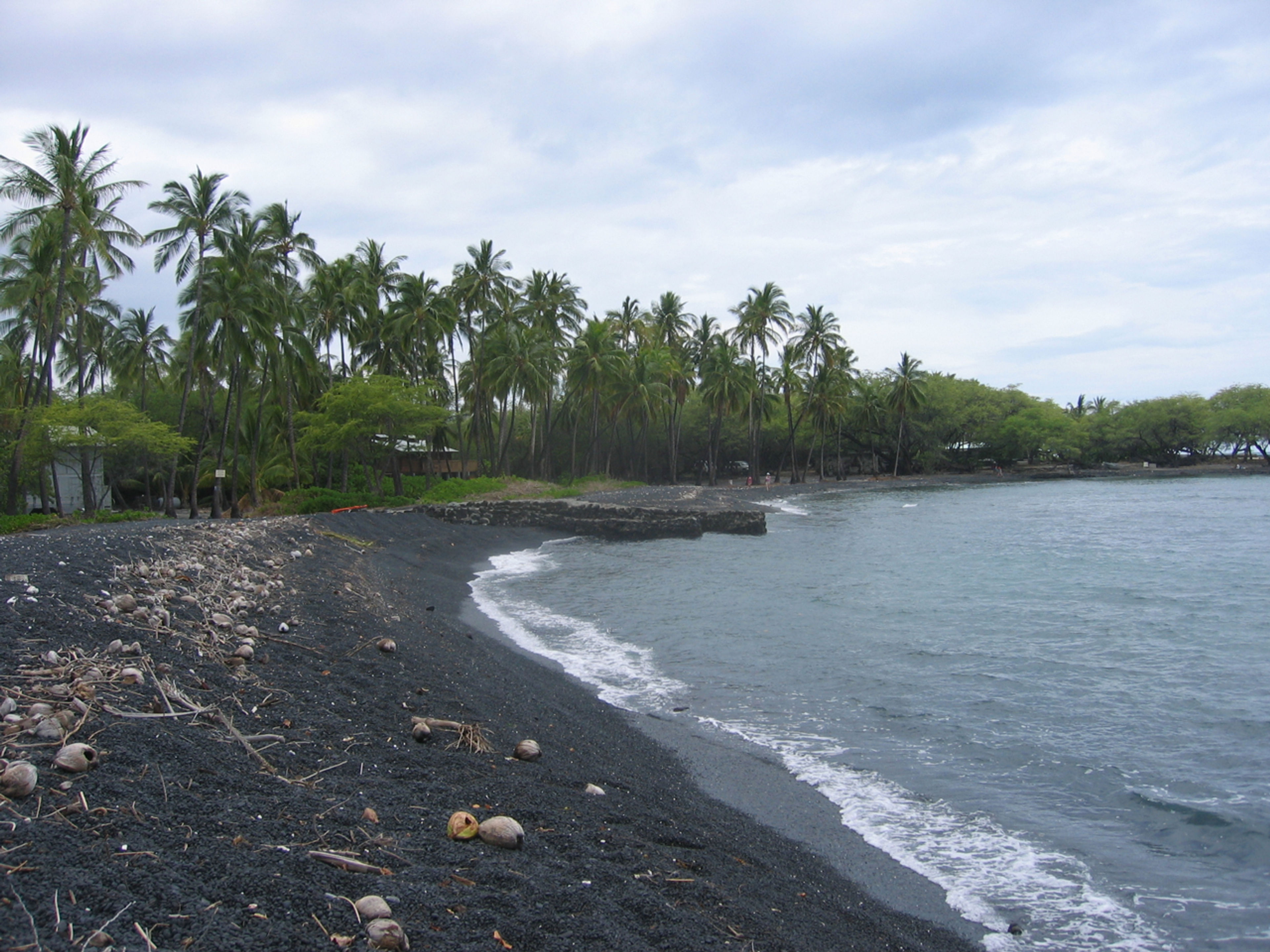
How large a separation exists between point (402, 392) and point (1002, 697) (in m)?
30.0

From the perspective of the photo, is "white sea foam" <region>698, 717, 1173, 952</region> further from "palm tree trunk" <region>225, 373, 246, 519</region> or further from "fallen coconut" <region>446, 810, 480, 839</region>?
"palm tree trunk" <region>225, 373, 246, 519</region>

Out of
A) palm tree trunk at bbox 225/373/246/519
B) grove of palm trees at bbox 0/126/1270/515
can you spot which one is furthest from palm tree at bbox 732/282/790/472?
palm tree trunk at bbox 225/373/246/519

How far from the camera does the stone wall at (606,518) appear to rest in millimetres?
31031

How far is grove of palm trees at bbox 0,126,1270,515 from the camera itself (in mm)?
27969

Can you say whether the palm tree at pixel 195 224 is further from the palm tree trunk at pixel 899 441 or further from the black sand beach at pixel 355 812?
the palm tree trunk at pixel 899 441

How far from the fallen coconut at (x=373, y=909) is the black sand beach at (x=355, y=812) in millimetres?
70

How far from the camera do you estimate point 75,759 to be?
12.5 ft

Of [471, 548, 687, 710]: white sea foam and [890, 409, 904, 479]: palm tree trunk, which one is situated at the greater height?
[890, 409, 904, 479]: palm tree trunk

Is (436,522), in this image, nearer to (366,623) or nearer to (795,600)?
(795,600)

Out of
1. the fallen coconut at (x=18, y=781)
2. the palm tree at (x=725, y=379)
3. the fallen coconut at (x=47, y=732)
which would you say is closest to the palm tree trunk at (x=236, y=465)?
the fallen coconut at (x=47, y=732)

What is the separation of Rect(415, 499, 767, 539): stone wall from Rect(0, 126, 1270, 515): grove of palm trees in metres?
5.81

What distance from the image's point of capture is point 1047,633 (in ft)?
41.2

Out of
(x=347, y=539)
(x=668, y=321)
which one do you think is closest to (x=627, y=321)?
(x=668, y=321)

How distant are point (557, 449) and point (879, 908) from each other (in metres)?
64.5
